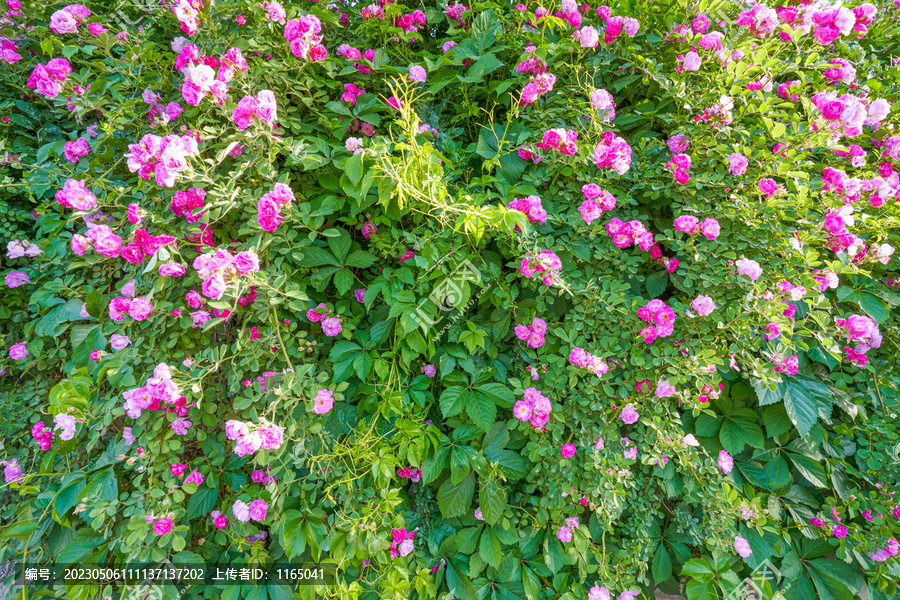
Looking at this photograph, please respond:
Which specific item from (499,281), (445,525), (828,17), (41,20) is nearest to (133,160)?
(41,20)

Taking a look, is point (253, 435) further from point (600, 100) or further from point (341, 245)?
point (600, 100)

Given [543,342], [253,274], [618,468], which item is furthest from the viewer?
[543,342]

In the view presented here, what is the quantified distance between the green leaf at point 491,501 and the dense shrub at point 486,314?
0.03 feet

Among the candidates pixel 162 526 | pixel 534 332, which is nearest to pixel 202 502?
pixel 162 526

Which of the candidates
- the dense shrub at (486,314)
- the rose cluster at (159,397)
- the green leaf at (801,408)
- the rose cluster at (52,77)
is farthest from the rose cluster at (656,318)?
the rose cluster at (52,77)

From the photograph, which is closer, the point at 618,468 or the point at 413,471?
the point at 618,468

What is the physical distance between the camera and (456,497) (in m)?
1.43

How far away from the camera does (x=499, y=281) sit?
1.41 metres

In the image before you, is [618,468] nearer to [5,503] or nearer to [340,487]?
[340,487]

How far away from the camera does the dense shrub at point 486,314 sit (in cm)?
128

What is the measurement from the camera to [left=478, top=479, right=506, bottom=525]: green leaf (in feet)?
4.58

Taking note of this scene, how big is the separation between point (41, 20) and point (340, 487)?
2.42 metres

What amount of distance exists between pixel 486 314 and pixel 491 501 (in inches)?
28.0

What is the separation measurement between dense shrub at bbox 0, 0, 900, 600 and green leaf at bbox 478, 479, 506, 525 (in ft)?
0.03
